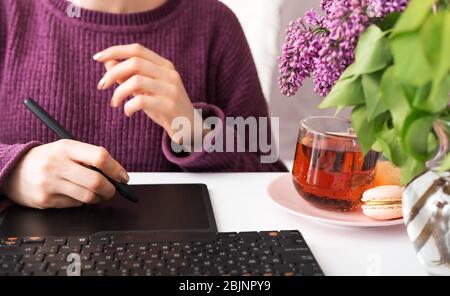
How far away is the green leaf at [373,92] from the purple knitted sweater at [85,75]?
0.44 meters

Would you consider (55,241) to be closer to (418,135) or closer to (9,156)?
(9,156)

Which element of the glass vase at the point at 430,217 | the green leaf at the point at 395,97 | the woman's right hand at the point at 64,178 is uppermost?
the green leaf at the point at 395,97

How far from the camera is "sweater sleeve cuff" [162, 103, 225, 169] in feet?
2.54

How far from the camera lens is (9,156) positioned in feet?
2.15

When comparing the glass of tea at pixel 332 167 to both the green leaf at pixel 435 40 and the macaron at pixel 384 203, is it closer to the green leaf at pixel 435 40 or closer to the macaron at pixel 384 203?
the macaron at pixel 384 203

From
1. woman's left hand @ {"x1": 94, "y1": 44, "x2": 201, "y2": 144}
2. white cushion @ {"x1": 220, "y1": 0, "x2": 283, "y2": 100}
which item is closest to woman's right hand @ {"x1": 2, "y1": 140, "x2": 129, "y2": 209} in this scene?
woman's left hand @ {"x1": 94, "y1": 44, "x2": 201, "y2": 144}

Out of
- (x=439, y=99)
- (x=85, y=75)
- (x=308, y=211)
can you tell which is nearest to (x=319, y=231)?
(x=308, y=211)

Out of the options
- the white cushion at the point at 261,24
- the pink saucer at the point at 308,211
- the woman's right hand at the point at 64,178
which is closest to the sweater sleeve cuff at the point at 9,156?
the woman's right hand at the point at 64,178

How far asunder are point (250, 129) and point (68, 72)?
32 centimetres

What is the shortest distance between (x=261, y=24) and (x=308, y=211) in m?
0.70

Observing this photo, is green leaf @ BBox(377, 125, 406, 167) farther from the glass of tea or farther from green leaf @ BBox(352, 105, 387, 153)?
the glass of tea

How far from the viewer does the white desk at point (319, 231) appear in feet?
1.64
